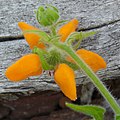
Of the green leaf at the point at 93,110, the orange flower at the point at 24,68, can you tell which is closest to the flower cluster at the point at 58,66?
the orange flower at the point at 24,68

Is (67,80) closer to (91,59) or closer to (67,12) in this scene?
(91,59)

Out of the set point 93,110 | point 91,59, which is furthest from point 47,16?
point 93,110

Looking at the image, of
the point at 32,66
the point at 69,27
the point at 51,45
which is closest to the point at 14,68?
the point at 32,66

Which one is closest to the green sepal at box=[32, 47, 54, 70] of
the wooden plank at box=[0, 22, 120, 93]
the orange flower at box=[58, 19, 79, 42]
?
the orange flower at box=[58, 19, 79, 42]

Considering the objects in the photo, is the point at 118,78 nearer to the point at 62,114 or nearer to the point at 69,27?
the point at 62,114

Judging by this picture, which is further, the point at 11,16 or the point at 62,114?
the point at 62,114
